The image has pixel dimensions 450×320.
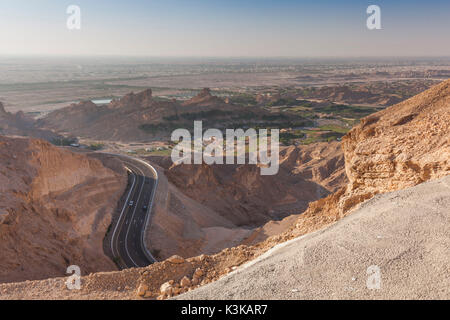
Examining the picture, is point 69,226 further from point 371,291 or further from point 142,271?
point 371,291

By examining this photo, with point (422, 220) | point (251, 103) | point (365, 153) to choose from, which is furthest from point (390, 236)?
point (251, 103)

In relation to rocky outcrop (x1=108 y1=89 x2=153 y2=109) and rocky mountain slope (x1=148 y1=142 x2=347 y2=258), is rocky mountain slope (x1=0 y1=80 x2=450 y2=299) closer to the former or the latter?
rocky mountain slope (x1=148 y1=142 x2=347 y2=258)

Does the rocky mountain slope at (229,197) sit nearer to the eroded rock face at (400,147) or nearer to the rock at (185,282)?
the eroded rock face at (400,147)

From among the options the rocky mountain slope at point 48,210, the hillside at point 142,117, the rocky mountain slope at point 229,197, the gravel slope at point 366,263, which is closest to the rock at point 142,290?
the gravel slope at point 366,263

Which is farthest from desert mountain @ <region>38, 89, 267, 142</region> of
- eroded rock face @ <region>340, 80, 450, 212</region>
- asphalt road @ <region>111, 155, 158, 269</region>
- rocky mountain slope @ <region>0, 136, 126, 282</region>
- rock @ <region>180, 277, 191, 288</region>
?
rock @ <region>180, 277, 191, 288</region>

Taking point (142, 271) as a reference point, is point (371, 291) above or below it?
above
